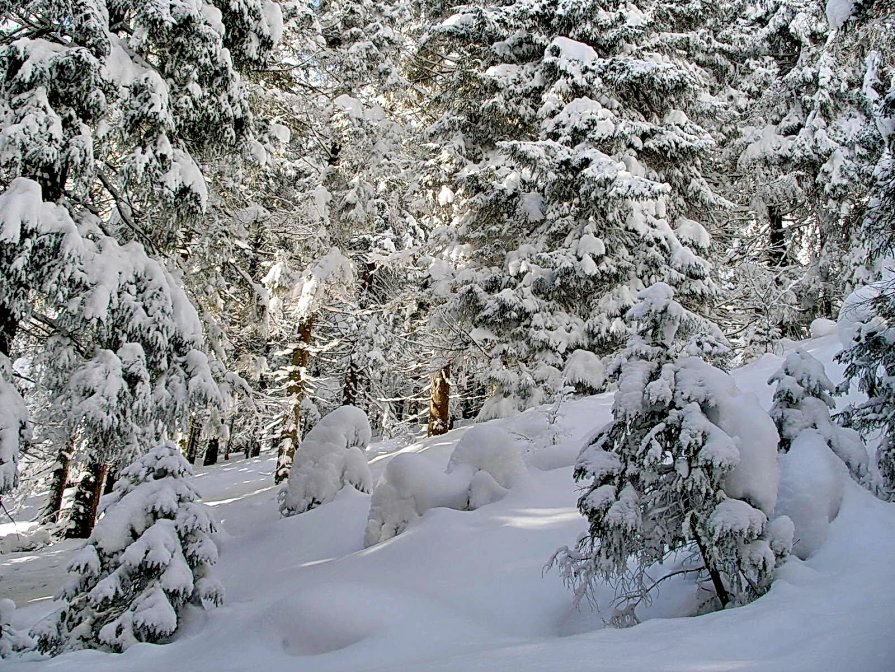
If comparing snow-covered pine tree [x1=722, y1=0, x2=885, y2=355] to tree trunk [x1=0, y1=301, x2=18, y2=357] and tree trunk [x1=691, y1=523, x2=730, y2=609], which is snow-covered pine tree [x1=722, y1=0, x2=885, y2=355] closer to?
tree trunk [x1=691, y1=523, x2=730, y2=609]

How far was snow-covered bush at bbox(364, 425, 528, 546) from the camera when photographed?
6.19 metres

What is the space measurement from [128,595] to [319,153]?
12.1m

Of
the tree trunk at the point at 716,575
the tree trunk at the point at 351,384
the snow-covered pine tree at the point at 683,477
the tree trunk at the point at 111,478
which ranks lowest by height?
the tree trunk at the point at 111,478

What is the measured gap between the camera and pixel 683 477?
3227mm

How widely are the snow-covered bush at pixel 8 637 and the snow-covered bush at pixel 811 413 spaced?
18.3 ft

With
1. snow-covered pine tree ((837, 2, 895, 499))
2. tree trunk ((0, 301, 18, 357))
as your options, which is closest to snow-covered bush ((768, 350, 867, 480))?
snow-covered pine tree ((837, 2, 895, 499))

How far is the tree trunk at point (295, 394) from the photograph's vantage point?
1345 cm

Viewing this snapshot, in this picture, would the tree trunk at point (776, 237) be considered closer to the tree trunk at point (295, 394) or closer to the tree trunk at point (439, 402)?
the tree trunk at point (439, 402)

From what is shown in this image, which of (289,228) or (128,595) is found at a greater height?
(289,228)

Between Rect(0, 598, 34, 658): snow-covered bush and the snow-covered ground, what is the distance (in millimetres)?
132

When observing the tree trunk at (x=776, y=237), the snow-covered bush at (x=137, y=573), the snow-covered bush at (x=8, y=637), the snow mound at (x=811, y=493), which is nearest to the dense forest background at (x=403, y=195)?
the tree trunk at (x=776, y=237)

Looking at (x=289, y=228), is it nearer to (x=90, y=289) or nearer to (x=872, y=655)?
(x=90, y=289)

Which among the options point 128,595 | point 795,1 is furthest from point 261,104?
point 795,1

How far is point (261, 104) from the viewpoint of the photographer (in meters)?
9.70
